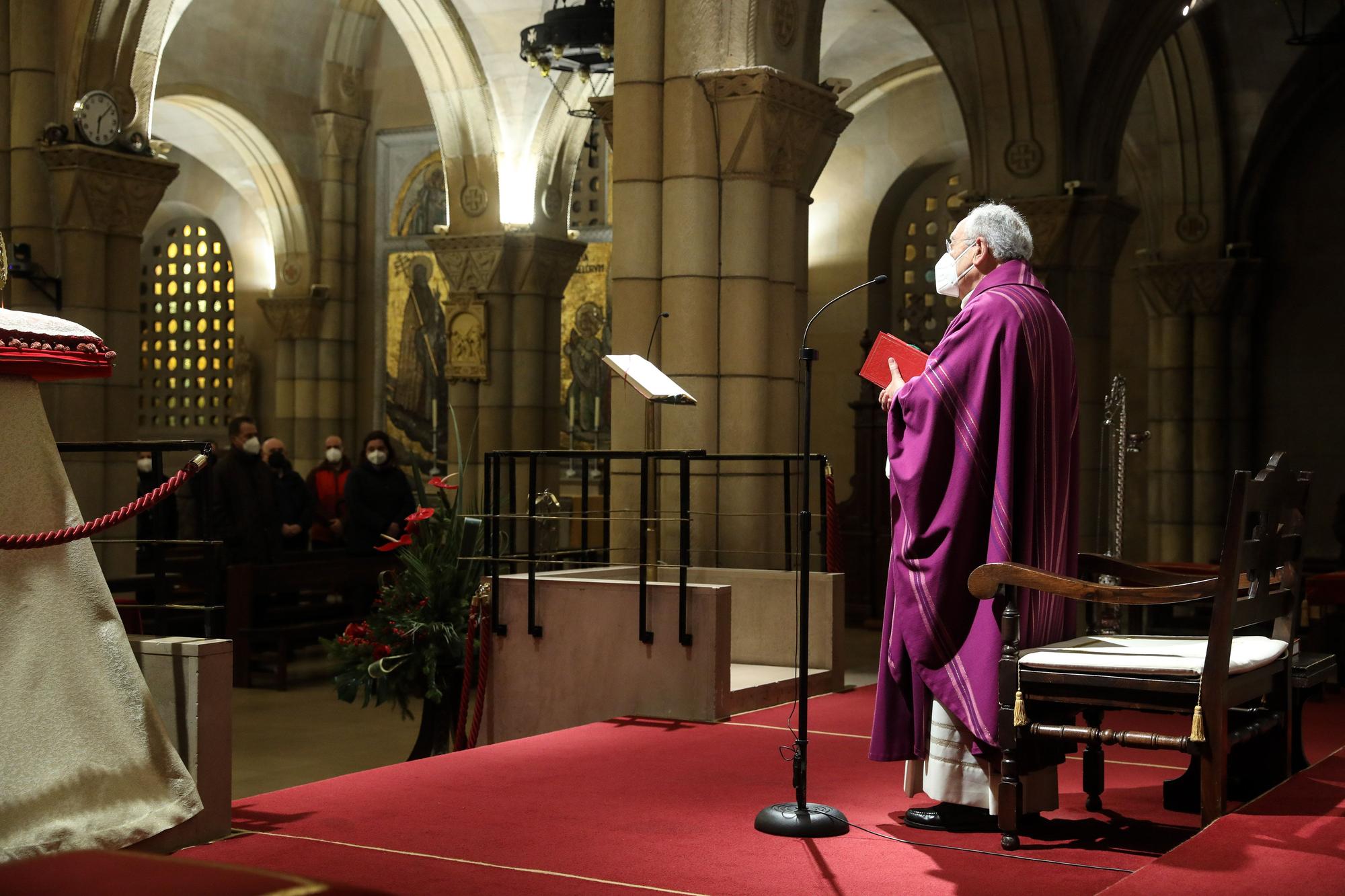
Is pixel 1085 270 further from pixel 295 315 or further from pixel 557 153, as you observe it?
pixel 295 315

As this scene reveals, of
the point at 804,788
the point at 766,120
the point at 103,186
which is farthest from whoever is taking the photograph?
the point at 103,186

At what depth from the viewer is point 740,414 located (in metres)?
8.40

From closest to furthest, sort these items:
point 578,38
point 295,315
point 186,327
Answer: point 578,38
point 295,315
point 186,327

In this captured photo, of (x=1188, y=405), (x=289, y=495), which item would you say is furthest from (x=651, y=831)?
(x=1188, y=405)

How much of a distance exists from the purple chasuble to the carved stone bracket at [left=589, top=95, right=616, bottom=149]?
4.97 metres

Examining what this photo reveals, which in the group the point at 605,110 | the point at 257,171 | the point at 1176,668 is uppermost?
the point at 257,171

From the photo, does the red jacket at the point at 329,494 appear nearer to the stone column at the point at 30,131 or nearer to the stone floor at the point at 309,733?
the stone floor at the point at 309,733

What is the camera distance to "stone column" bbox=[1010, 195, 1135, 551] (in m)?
11.3

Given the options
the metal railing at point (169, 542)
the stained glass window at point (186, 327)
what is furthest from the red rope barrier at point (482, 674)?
the stained glass window at point (186, 327)

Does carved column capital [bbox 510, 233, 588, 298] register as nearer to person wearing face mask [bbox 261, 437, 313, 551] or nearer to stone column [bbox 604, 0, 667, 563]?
person wearing face mask [bbox 261, 437, 313, 551]

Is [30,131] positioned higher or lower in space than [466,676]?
higher

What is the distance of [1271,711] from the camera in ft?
13.4

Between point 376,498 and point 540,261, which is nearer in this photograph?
point 376,498

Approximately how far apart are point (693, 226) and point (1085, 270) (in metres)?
4.51
